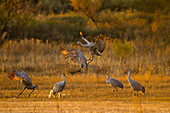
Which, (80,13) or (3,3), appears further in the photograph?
(80,13)

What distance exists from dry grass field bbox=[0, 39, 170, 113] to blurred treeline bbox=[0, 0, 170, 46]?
1522 mm

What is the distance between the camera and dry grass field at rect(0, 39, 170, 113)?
9148 mm

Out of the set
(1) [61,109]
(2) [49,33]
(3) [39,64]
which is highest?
(2) [49,33]

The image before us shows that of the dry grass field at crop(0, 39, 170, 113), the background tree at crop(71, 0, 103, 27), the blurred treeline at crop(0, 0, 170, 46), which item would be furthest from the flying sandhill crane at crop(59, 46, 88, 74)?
the background tree at crop(71, 0, 103, 27)

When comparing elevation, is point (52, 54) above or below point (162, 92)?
above

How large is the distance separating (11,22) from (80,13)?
8380mm

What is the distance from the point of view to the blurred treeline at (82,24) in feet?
66.9

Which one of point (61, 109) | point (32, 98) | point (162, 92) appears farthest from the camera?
point (162, 92)

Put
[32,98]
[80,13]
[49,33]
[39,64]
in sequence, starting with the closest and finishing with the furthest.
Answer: [32,98] < [39,64] < [49,33] < [80,13]

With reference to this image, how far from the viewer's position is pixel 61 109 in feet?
28.5

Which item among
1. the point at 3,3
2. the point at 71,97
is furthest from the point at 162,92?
the point at 3,3

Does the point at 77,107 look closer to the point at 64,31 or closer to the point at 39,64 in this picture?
the point at 39,64

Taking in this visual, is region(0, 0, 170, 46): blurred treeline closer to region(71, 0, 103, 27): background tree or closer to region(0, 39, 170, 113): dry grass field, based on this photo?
region(71, 0, 103, 27): background tree

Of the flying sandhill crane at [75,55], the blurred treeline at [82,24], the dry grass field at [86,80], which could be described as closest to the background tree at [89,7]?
the blurred treeline at [82,24]
